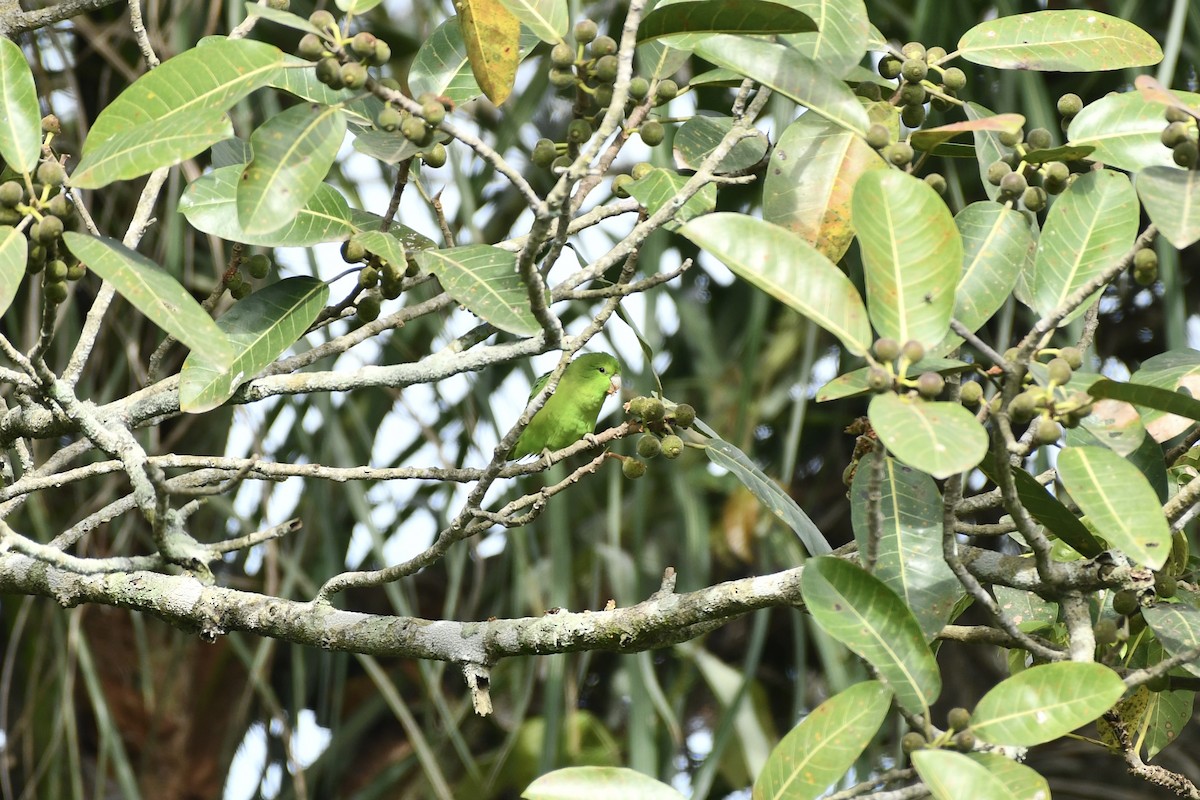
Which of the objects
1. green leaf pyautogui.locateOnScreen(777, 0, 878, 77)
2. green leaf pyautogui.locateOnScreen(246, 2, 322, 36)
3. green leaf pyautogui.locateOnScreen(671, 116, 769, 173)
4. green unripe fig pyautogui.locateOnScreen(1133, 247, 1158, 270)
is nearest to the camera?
green leaf pyautogui.locateOnScreen(246, 2, 322, 36)

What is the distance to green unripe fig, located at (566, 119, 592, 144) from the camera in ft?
3.53

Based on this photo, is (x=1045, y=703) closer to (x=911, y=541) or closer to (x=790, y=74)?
(x=911, y=541)

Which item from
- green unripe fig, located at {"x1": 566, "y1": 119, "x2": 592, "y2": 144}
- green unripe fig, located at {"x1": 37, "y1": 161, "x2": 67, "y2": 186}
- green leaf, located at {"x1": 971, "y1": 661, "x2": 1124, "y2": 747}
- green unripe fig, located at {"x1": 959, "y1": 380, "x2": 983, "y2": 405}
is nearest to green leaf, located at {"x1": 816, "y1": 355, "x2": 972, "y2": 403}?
green unripe fig, located at {"x1": 959, "y1": 380, "x2": 983, "y2": 405}

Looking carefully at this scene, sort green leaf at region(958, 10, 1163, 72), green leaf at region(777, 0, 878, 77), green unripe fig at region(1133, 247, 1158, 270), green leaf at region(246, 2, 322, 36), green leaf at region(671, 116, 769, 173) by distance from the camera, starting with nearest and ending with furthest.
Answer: green leaf at region(246, 2, 322, 36)
green unripe fig at region(1133, 247, 1158, 270)
green leaf at region(777, 0, 878, 77)
green leaf at region(958, 10, 1163, 72)
green leaf at region(671, 116, 769, 173)

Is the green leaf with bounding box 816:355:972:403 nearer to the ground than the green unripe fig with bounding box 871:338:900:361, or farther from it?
nearer to the ground

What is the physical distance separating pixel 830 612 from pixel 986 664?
8.22ft

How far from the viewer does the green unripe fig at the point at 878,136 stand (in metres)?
1.04

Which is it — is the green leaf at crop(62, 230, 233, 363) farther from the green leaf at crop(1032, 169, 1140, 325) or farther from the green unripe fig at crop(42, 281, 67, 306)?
the green leaf at crop(1032, 169, 1140, 325)

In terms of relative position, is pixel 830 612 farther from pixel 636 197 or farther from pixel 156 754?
pixel 156 754

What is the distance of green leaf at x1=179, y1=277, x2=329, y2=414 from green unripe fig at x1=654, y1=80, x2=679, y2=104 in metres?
0.39

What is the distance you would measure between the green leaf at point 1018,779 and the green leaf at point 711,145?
2.33 feet

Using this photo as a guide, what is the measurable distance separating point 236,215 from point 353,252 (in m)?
0.12

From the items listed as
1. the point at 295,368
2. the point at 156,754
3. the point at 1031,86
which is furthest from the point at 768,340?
the point at 295,368

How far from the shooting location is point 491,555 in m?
3.03
